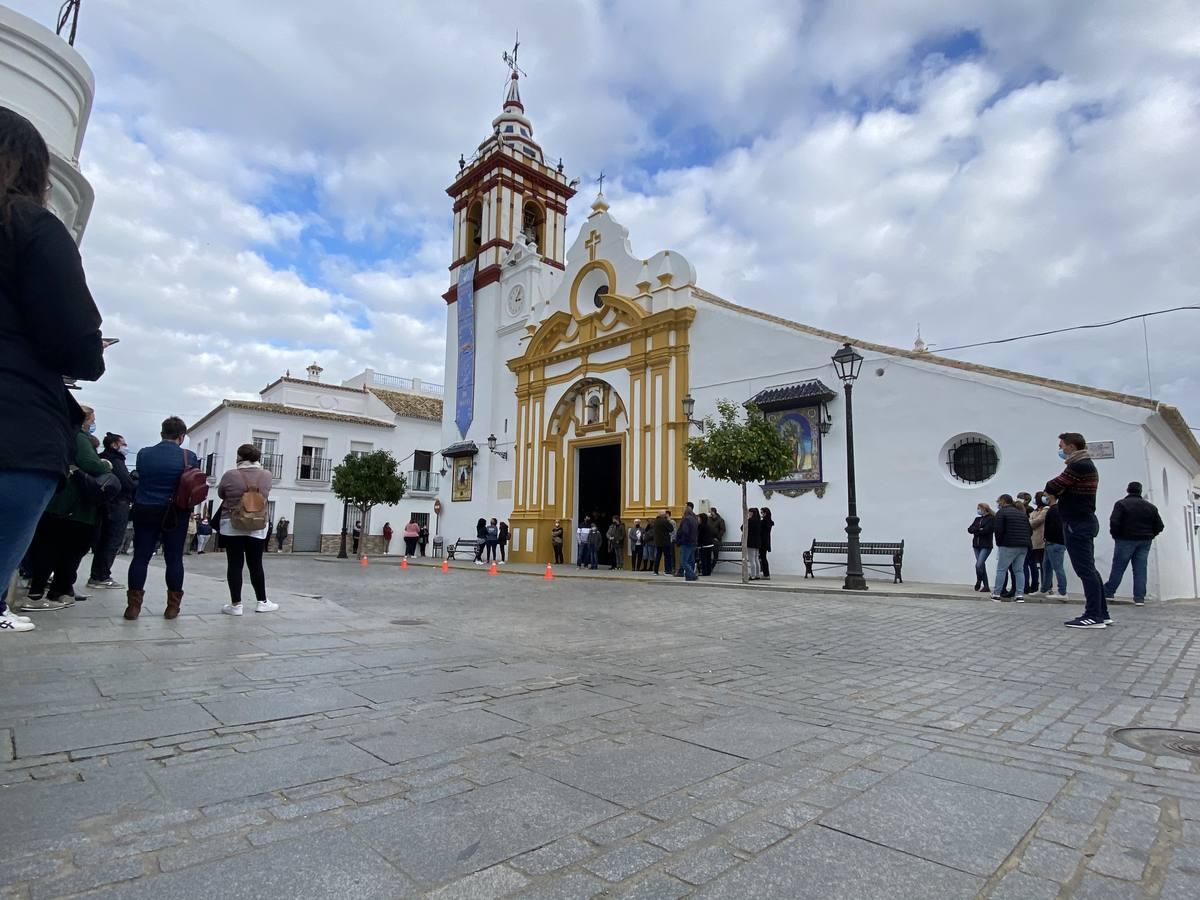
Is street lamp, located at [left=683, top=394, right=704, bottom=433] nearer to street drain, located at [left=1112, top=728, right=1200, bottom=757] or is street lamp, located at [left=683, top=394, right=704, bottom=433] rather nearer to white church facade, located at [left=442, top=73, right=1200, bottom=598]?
white church facade, located at [left=442, top=73, right=1200, bottom=598]

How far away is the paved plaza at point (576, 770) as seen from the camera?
1821 millimetres

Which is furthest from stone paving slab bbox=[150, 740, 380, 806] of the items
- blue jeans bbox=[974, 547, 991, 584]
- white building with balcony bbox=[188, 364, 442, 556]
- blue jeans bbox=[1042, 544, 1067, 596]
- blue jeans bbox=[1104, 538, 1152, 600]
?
white building with balcony bbox=[188, 364, 442, 556]

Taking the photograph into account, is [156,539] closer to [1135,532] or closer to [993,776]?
[993,776]

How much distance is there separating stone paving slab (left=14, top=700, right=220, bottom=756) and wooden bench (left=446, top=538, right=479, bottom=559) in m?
21.0

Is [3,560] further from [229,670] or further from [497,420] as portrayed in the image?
[497,420]

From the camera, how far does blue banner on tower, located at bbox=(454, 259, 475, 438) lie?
2639 cm

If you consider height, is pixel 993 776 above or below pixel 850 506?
below

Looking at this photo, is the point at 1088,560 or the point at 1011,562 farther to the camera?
the point at 1011,562

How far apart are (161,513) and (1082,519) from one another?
885 cm

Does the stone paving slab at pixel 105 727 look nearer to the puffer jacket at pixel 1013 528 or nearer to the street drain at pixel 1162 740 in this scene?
the street drain at pixel 1162 740

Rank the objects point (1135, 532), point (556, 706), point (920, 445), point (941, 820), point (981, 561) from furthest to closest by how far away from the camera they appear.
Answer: point (920, 445), point (981, 561), point (1135, 532), point (556, 706), point (941, 820)

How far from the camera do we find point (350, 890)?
170 cm

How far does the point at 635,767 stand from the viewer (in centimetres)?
266

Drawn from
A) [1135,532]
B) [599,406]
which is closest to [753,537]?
[1135,532]
